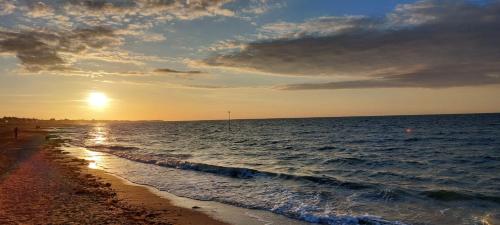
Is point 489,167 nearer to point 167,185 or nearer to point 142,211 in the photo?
point 167,185

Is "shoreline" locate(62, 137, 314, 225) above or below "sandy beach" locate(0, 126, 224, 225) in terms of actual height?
below

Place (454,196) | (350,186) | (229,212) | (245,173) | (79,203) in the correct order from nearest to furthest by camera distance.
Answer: (79,203)
(229,212)
(454,196)
(350,186)
(245,173)

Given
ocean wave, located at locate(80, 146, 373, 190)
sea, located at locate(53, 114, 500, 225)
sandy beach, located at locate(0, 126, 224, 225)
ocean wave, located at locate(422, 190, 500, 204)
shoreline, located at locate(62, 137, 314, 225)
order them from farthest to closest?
ocean wave, located at locate(80, 146, 373, 190), ocean wave, located at locate(422, 190, 500, 204), sea, located at locate(53, 114, 500, 225), shoreline, located at locate(62, 137, 314, 225), sandy beach, located at locate(0, 126, 224, 225)

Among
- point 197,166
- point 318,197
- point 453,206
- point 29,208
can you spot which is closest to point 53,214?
point 29,208

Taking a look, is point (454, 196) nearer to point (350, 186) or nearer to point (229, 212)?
point (350, 186)

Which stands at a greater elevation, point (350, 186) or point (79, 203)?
point (79, 203)

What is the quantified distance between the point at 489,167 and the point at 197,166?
1980 centimetres

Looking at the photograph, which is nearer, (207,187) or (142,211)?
(142,211)

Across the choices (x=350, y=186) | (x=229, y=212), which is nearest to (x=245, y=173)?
(x=350, y=186)

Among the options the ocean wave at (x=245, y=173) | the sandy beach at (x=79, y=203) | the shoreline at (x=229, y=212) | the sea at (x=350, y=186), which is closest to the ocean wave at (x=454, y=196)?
the sea at (x=350, y=186)

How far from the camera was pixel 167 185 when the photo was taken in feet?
69.0

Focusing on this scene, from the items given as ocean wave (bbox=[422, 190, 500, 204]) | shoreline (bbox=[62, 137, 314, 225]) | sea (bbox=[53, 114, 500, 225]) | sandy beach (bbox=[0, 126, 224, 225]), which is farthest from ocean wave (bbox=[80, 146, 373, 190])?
sandy beach (bbox=[0, 126, 224, 225])

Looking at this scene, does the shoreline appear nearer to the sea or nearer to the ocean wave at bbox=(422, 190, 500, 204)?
the sea

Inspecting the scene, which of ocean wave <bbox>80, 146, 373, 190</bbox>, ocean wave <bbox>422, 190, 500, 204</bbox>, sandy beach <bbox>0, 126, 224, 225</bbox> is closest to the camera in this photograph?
sandy beach <bbox>0, 126, 224, 225</bbox>
